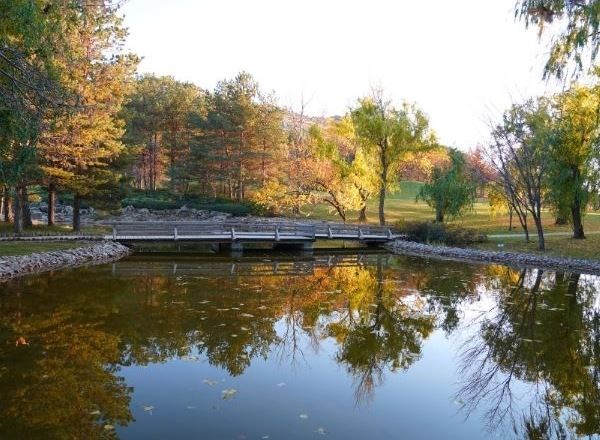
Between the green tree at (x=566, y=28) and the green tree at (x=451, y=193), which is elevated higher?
the green tree at (x=566, y=28)

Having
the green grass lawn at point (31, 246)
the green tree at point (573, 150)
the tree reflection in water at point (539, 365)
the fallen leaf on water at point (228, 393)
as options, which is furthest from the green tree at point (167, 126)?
the fallen leaf on water at point (228, 393)

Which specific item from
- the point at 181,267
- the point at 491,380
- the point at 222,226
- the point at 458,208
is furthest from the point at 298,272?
the point at 458,208

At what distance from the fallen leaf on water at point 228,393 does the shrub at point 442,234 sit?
25.5 metres

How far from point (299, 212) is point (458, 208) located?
15641mm

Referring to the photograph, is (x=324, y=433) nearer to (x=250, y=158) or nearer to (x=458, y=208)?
(x=458, y=208)

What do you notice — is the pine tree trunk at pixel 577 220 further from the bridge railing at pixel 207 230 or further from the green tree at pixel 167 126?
the green tree at pixel 167 126

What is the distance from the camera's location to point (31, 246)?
22297mm

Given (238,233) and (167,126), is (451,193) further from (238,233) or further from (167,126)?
(167,126)

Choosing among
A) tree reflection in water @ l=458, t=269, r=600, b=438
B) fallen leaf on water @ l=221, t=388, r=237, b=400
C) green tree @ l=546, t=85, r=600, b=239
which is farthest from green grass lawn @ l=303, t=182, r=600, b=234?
fallen leaf on water @ l=221, t=388, r=237, b=400

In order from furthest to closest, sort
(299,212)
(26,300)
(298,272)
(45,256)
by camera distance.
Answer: (299,212), (298,272), (45,256), (26,300)

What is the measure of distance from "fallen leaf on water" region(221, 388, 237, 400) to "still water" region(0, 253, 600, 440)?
1.7 inches

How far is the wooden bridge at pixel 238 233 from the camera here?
92.8 ft

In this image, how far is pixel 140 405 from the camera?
7.62 meters

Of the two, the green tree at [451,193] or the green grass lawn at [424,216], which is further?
the green grass lawn at [424,216]
